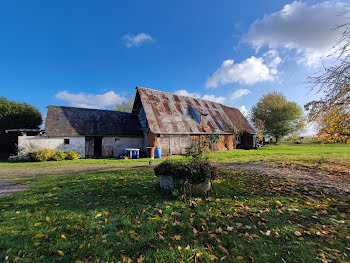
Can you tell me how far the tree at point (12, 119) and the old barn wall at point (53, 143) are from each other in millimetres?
5193

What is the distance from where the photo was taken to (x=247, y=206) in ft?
14.3

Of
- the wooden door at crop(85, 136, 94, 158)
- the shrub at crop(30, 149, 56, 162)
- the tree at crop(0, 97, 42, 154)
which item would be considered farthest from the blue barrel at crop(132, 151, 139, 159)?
the tree at crop(0, 97, 42, 154)

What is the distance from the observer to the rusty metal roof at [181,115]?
18.3 m

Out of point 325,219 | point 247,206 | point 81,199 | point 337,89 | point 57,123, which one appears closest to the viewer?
point 325,219

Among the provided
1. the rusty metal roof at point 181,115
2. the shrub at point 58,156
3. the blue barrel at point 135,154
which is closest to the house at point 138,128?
the rusty metal roof at point 181,115

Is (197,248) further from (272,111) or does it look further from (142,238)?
(272,111)

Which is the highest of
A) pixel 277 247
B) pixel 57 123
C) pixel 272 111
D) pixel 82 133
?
pixel 272 111

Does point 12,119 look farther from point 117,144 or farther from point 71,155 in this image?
point 117,144

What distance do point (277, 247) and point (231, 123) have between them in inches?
938

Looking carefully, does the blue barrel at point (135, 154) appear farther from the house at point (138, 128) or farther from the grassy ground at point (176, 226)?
the grassy ground at point (176, 226)

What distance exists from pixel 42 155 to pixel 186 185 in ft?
51.3

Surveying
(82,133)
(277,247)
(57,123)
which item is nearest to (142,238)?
(277,247)

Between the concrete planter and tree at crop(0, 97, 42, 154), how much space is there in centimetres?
2226

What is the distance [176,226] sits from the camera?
3463 millimetres
